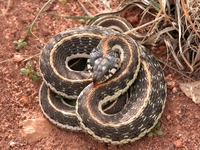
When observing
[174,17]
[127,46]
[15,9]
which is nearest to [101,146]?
[127,46]

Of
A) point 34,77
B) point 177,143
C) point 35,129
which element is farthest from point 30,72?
point 177,143

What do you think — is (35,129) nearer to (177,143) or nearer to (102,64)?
(102,64)

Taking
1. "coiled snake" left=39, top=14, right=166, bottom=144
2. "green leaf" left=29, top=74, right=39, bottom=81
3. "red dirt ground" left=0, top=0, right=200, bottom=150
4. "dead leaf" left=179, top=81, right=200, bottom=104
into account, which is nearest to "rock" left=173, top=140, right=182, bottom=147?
"red dirt ground" left=0, top=0, right=200, bottom=150

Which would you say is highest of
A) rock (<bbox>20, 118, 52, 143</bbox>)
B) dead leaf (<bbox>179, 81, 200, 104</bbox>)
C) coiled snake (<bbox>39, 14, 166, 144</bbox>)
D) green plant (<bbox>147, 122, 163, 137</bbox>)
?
coiled snake (<bbox>39, 14, 166, 144</bbox>)

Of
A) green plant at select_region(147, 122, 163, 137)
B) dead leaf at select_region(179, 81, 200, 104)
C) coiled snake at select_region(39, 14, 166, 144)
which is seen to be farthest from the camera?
dead leaf at select_region(179, 81, 200, 104)

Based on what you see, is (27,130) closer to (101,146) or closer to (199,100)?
(101,146)

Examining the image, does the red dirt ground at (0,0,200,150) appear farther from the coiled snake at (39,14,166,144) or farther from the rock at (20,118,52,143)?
the coiled snake at (39,14,166,144)

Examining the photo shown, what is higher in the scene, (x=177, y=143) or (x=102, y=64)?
(x=102, y=64)

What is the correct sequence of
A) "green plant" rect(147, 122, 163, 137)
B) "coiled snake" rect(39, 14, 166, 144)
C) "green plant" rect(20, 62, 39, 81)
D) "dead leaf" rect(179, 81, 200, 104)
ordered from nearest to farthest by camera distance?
1. "coiled snake" rect(39, 14, 166, 144)
2. "green plant" rect(147, 122, 163, 137)
3. "dead leaf" rect(179, 81, 200, 104)
4. "green plant" rect(20, 62, 39, 81)
